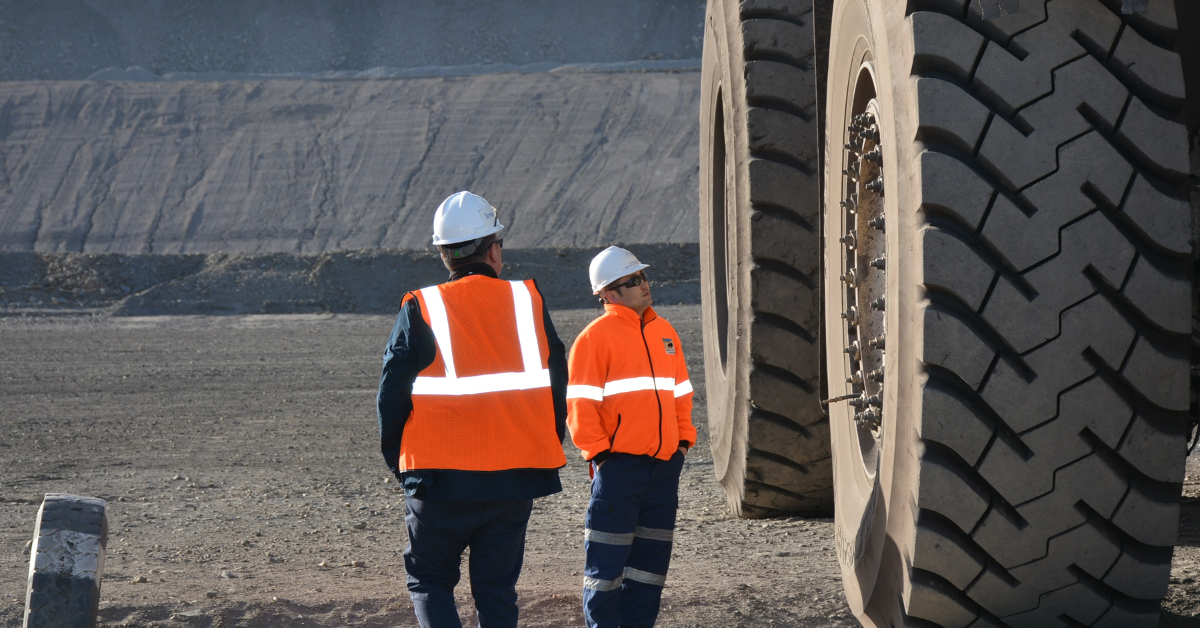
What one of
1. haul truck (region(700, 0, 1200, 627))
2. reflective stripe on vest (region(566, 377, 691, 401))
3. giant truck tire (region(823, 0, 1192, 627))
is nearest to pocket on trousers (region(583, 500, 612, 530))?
reflective stripe on vest (region(566, 377, 691, 401))

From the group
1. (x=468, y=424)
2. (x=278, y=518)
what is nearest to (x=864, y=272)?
(x=468, y=424)

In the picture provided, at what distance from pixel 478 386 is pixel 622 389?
733 millimetres

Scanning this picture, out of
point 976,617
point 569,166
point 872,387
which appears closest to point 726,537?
point 872,387

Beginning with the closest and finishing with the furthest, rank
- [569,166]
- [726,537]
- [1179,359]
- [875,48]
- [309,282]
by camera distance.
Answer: [1179,359]
[875,48]
[726,537]
[309,282]
[569,166]

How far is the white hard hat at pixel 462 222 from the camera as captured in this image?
3393 millimetres

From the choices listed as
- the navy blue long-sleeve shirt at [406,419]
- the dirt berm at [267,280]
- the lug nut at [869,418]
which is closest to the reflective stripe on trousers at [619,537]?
the navy blue long-sleeve shirt at [406,419]

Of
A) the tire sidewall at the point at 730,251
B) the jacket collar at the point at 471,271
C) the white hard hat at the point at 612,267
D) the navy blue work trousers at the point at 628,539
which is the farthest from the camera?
the tire sidewall at the point at 730,251

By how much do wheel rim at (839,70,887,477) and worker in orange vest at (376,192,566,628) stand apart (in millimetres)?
940

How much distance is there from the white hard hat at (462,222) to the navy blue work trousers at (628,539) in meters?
0.97

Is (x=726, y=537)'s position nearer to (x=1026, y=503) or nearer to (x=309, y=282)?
(x=1026, y=503)

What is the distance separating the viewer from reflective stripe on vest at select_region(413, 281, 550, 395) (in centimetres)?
326

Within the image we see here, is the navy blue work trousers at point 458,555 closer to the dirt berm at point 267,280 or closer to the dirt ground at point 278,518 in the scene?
the dirt ground at point 278,518

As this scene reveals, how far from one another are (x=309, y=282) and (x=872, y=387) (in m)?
19.6

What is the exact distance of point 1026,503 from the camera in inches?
93.0
